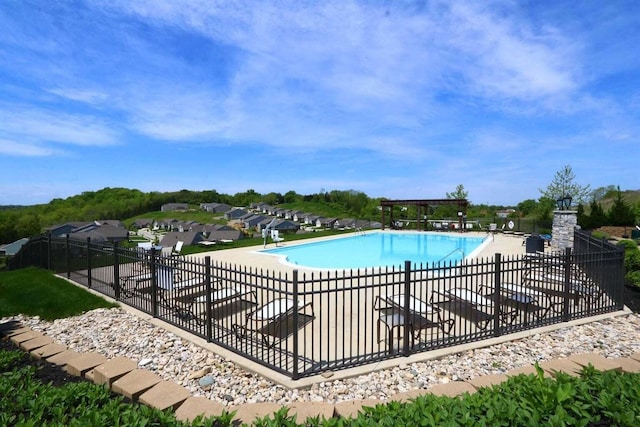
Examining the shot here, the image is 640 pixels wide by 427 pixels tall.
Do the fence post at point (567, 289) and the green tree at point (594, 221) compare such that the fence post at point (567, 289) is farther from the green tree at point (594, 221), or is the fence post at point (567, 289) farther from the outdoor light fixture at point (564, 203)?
the green tree at point (594, 221)

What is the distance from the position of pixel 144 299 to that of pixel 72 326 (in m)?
1.42

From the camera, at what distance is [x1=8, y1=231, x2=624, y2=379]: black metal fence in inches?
202

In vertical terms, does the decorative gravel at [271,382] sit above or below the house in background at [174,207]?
below

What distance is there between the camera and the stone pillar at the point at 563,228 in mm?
15633

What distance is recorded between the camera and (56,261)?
11.5m

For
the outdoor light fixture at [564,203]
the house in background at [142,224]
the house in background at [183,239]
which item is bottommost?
the house in background at [142,224]

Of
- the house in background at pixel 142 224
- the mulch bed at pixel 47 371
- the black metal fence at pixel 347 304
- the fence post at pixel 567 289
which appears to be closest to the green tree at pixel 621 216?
the black metal fence at pixel 347 304

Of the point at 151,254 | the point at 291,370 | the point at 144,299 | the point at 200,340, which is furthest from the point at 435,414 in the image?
the point at 144,299

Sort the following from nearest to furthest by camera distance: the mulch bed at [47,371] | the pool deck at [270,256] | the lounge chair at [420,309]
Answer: the mulch bed at [47,371], the lounge chair at [420,309], the pool deck at [270,256]

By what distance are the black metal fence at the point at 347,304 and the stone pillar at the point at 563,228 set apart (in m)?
6.48

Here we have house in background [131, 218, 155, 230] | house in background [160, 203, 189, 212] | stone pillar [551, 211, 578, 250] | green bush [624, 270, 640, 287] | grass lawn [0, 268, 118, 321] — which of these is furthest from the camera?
house in background [160, 203, 189, 212]

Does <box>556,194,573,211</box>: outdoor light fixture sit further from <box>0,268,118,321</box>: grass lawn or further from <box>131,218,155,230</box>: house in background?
<box>131,218,155,230</box>: house in background

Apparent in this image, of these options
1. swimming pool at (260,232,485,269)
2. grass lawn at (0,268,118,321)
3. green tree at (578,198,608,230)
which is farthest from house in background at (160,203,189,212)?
grass lawn at (0,268,118,321)

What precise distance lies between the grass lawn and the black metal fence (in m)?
0.50
